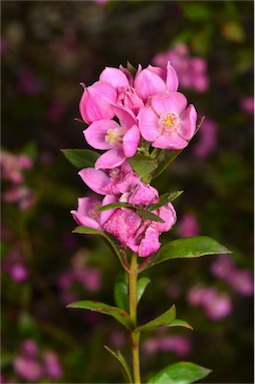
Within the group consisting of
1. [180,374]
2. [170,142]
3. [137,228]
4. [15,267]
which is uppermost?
[170,142]

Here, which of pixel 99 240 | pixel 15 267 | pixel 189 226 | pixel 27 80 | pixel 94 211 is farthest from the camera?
pixel 27 80

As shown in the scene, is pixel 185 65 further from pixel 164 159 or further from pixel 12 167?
pixel 164 159

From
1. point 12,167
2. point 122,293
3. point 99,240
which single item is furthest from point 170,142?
point 99,240

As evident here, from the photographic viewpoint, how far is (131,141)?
2.61 ft

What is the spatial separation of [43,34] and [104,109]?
236 centimetres

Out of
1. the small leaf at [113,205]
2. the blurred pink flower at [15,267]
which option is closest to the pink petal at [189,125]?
the small leaf at [113,205]

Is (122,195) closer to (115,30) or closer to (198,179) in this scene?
(198,179)

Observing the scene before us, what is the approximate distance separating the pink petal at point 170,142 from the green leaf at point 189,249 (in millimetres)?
133

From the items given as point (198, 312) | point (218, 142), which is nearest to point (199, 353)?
point (198, 312)

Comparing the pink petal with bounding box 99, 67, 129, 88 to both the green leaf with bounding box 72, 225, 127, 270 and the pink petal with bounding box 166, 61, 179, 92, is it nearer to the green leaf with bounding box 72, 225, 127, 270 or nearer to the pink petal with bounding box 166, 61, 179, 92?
the pink petal with bounding box 166, 61, 179, 92

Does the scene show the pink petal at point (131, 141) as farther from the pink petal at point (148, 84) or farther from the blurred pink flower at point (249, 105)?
the blurred pink flower at point (249, 105)

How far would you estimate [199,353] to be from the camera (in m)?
2.11

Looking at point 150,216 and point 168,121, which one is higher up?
point 168,121

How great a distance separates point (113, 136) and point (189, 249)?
0.55 ft
